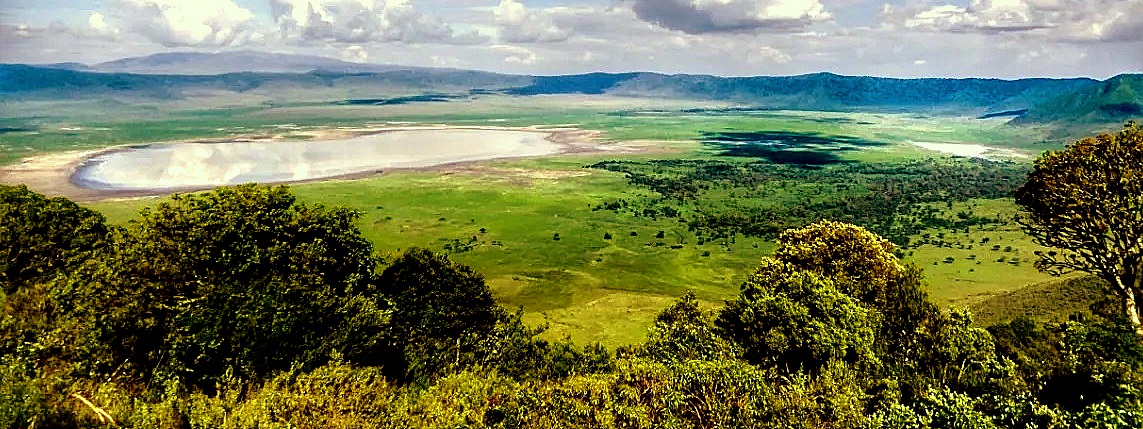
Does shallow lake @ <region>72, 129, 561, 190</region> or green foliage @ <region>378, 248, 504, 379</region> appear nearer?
green foliage @ <region>378, 248, 504, 379</region>

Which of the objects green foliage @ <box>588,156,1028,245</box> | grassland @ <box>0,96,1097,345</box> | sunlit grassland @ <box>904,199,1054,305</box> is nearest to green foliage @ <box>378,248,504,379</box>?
grassland @ <box>0,96,1097,345</box>

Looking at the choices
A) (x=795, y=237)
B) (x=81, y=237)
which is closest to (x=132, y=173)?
(x=81, y=237)

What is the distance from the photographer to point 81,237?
36.2 meters

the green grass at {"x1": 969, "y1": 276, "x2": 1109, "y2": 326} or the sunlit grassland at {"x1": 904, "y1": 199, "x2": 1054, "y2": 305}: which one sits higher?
the green grass at {"x1": 969, "y1": 276, "x2": 1109, "y2": 326}

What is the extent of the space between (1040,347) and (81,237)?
45.1 meters

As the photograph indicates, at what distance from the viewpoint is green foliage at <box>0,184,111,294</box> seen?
3362cm

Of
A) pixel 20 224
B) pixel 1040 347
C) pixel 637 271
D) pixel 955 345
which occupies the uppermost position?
pixel 20 224

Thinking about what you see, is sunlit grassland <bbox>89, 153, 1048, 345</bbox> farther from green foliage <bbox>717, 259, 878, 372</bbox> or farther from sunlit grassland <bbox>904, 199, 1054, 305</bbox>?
green foliage <bbox>717, 259, 878, 372</bbox>

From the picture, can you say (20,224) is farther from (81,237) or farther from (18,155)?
(18,155)

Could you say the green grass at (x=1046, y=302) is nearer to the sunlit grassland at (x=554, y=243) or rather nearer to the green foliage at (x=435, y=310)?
the sunlit grassland at (x=554, y=243)

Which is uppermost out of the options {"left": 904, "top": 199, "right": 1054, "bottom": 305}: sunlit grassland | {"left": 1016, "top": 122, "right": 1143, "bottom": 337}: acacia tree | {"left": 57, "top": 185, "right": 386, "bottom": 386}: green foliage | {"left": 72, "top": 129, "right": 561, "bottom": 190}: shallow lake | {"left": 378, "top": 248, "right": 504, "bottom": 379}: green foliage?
{"left": 1016, "top": 122, "right": 1143, "bottom": 337}: acacia tree

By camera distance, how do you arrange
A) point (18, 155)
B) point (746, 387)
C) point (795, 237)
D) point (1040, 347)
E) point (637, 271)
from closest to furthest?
point (746, 387) → point (1040, 347) → point (795, 237) → point (637, 271) → point (18, 155)

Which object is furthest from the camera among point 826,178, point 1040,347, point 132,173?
point 826,178

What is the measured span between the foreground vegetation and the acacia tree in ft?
6.82
